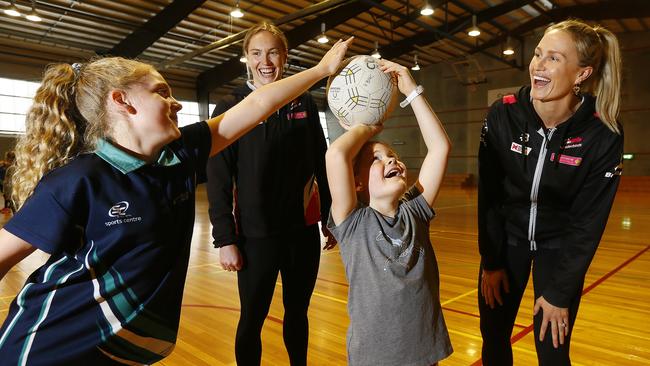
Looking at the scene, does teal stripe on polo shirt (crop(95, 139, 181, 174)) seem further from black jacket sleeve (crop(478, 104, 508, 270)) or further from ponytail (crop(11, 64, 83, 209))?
black jacket sleeve (crop(478, 104, 508, 270))

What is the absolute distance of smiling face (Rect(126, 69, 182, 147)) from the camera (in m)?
1.29

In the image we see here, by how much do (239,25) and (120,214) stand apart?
499 inches

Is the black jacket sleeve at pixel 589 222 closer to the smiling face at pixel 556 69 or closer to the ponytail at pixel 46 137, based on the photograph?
the smiling face at pixel 556 69

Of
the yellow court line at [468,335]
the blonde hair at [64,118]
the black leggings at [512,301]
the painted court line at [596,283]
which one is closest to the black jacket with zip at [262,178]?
the blonde hair at [64,118]

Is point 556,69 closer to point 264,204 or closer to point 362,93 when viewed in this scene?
point 362,93

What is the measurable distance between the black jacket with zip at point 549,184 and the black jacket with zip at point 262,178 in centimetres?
74

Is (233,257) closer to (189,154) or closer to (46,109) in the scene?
(189,154)

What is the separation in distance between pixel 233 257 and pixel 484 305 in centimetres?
101

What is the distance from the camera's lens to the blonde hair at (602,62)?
1.52 meters

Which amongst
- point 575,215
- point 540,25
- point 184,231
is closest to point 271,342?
point 184,231

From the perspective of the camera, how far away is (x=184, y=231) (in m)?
1.38

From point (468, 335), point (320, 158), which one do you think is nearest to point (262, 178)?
point (320, 158)

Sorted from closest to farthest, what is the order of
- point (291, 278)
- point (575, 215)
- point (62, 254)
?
point (62, 254) < point (575, 215) < point (291, 278)

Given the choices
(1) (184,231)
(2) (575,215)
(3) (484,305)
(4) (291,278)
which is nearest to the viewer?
(1) (184,231)
